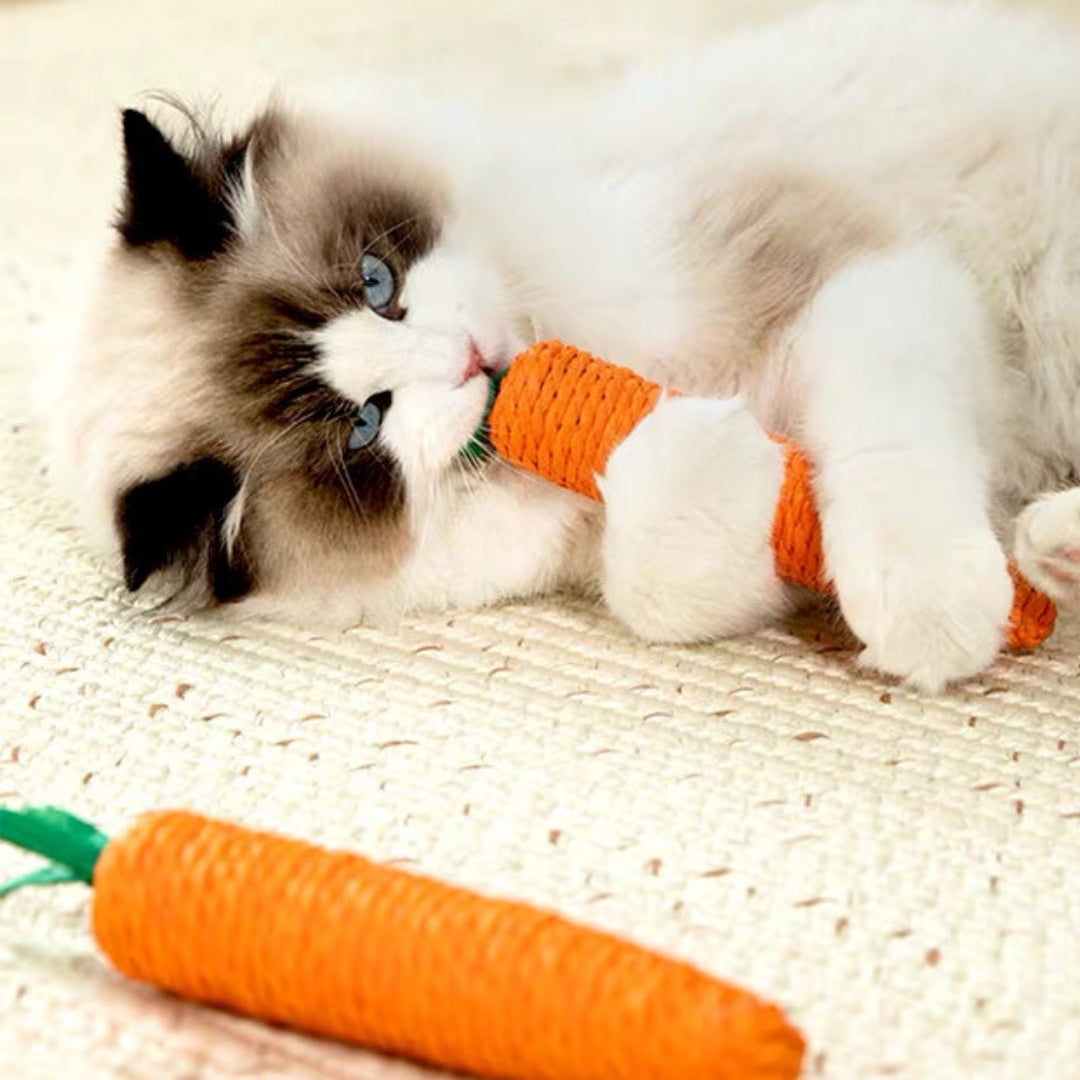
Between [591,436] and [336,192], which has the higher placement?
[336,192]

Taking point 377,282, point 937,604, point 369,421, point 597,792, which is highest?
point 377,282

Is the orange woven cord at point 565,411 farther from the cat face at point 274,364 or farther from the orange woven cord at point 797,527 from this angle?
Answer: the orange woven cord at point 797,527

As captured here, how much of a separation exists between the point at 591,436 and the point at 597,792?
1.12 feet

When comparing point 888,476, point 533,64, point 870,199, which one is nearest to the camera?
point 888,476

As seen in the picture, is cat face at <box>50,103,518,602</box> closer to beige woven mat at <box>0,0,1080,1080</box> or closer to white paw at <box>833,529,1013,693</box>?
beige woven mat at <box>0,0,1080,1080</box>

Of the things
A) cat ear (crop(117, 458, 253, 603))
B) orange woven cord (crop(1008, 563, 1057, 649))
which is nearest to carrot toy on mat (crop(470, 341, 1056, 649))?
orange woven cord (crop(1008, 563, 1057, 649))

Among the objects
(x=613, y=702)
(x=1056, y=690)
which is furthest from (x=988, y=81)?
(x=613, y=702)

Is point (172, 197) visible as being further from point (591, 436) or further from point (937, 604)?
point (937, 604)

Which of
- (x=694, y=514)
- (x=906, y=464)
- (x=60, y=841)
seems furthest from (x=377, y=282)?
(x=60, y=841)

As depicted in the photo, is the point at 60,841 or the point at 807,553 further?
the point at 807,553

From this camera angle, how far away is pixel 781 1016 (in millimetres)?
754

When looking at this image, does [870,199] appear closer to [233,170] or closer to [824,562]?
[824,562]

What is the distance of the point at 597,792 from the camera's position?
1046mm

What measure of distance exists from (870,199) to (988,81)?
22 cm
